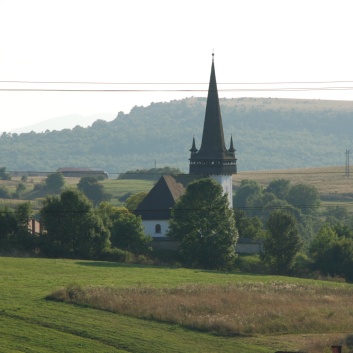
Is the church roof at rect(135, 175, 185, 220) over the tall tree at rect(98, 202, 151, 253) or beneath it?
over

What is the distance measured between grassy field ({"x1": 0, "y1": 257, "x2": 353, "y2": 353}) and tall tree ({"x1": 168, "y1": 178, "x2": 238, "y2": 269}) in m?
19.5

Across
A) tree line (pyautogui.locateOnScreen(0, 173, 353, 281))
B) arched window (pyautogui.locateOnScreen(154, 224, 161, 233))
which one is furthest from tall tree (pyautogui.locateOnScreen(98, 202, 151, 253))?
arched window (pyautogui.locateOnScreen(154, 224, 161, 233))

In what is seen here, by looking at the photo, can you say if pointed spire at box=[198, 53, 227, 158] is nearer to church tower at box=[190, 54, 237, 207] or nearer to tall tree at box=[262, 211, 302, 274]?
church tower at box=[190, 54, 237, 207]

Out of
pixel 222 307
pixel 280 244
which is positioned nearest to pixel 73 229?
pixel 280 244

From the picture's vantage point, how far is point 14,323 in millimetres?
53344

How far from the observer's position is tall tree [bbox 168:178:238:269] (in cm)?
9312

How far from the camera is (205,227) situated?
94562 millimetres

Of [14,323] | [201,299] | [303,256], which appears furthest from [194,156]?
[14,323]

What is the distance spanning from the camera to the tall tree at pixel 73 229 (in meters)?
88.5

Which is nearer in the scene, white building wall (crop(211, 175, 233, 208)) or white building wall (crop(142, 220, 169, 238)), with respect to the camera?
white building wall (crop(142, 220, 169, 238))

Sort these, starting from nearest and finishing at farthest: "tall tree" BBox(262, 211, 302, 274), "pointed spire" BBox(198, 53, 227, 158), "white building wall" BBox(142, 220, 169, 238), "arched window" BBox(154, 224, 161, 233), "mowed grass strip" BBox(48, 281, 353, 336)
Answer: "mowed grass strip" BBox(48, 281, 353, 336), "tall tree" BBox(262, 211, 302, 274), "white building wall" BBox(142, 220, 169, 238), "arched window" BBox(154, 224, 161, 233), "pointed spire" BBox(198, 53, 227, 158)

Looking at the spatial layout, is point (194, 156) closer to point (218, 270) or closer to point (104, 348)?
point (218, 270)

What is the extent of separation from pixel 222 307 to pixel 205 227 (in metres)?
32.3

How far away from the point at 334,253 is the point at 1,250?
27821mm
